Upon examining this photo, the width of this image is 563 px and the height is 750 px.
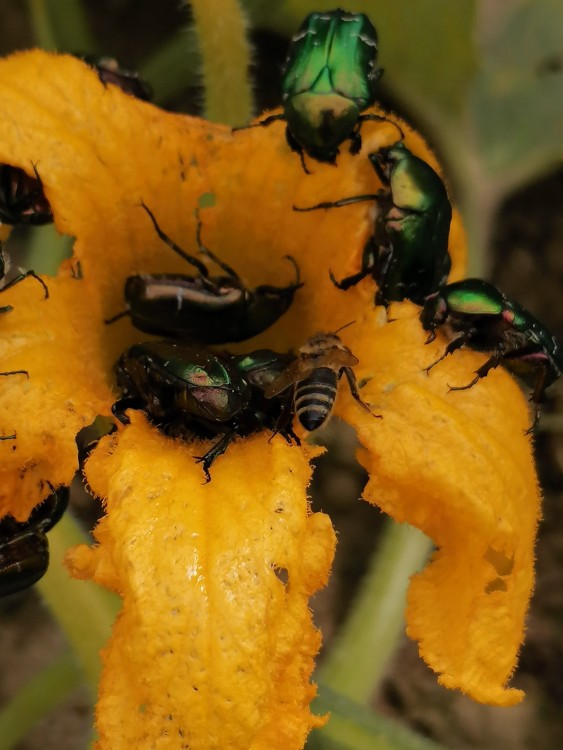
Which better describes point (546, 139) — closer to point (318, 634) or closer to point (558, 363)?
point (558, 363)

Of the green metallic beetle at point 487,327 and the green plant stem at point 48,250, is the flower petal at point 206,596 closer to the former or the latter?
the green metallic beetle at point 487,327

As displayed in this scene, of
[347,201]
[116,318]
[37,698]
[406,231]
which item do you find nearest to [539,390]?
[406,231]

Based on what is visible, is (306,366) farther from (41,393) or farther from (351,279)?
(41,393)

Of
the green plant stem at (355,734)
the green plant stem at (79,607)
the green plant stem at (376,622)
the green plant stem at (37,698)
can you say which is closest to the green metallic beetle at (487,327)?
the green plant stem at (355,734)

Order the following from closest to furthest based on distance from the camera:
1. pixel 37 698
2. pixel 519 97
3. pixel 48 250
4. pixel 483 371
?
pixel 483 371
pixel 37 698
pixel 48 250
pixel 519 97

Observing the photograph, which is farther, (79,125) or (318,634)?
(79,125)

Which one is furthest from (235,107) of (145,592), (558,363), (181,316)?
(145,592)
